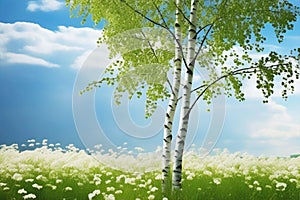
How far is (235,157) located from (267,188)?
1713mm

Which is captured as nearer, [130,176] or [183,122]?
[183,122]

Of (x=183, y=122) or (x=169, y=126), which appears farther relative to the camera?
(x=169, y=126)

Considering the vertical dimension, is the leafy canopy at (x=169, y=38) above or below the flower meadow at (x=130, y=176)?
above

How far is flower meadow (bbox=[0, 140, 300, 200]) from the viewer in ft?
27.6

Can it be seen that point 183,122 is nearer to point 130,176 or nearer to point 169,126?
point 169,126

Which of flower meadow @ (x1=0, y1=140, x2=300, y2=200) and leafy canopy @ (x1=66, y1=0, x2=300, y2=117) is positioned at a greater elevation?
leafy canopy @ (x1=66, y1=0, x2=300, y2=117)

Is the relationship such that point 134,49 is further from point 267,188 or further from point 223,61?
point 267,188

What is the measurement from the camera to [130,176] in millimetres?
9508

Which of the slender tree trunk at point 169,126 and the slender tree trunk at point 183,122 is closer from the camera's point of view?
the slender tree trunk at point 183,122

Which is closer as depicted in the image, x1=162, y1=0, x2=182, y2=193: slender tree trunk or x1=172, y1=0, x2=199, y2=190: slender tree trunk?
x1=172, y1=0, x2=199, y2=190: slender tree trunk

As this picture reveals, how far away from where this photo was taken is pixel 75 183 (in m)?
9.04

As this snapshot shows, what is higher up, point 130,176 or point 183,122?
point 183,122

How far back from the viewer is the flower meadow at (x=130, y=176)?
8.41 meters

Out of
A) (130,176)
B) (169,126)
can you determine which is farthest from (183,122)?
(130,176)
